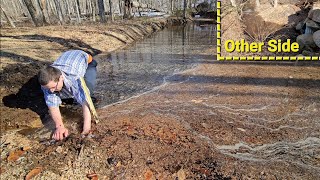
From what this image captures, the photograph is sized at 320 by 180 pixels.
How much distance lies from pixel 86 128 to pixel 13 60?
4382 millimetres

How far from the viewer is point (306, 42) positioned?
25.8 ft

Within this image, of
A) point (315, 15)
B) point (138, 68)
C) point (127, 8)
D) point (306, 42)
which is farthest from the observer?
point (127, 8)

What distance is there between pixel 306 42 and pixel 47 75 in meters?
8.02

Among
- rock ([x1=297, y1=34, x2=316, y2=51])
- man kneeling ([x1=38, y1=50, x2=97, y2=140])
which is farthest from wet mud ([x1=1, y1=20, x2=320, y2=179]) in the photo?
rock ([x1=297, y1=34, x2=316, y2=51])

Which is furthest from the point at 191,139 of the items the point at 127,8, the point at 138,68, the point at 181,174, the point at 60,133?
the point at 127,8

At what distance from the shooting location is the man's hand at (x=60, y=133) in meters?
3.38

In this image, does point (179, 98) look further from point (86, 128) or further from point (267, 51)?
point (267, 51)

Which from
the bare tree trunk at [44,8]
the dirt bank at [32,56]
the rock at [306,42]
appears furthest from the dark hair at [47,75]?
the bare tree trunk at [44,8]

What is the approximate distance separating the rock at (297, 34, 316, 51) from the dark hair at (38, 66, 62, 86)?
784 centimetres

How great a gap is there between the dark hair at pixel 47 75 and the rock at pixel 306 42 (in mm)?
7838

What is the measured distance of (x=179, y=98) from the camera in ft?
15.4

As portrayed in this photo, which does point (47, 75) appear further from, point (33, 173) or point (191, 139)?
point (191, 139)

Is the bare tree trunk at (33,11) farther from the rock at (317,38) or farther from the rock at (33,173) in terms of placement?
the rock at (317,38)

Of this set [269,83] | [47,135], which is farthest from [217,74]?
[47,135]
